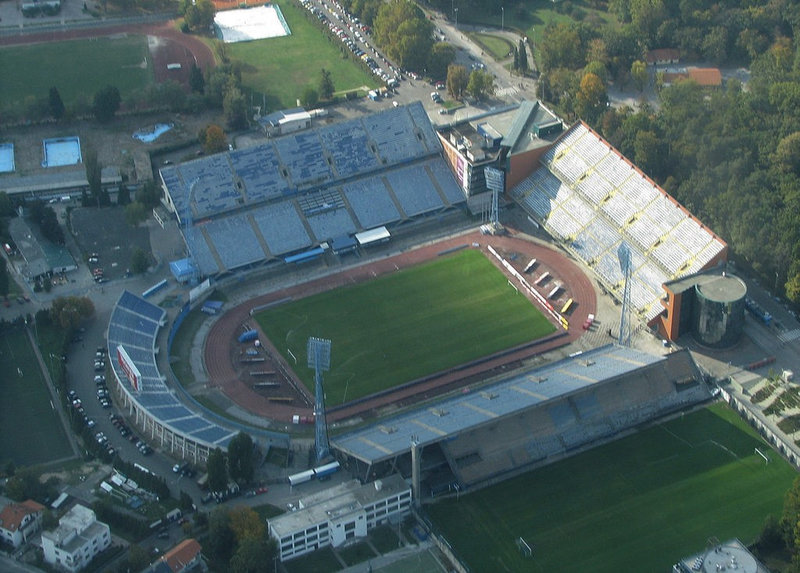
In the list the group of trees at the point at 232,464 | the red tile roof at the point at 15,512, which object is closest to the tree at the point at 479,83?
the group of trees at the point at 232,464

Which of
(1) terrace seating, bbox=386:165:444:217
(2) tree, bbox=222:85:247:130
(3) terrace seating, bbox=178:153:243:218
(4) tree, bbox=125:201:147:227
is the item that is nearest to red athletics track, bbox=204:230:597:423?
(1) terrace seating, bbox=386:165:444:217

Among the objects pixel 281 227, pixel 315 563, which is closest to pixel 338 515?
pixel 315 563

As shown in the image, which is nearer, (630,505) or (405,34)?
(630,505)

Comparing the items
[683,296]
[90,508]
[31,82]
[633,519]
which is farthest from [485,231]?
[31,82]

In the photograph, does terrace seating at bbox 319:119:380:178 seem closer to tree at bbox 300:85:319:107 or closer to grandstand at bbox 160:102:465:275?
grandstand at bbox 160:102:465:275

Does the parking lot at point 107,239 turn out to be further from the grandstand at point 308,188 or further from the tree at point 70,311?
the tree at point 70,311

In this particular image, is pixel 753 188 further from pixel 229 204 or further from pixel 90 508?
pixel 90 508

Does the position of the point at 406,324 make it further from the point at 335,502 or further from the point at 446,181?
the point at 335,502
